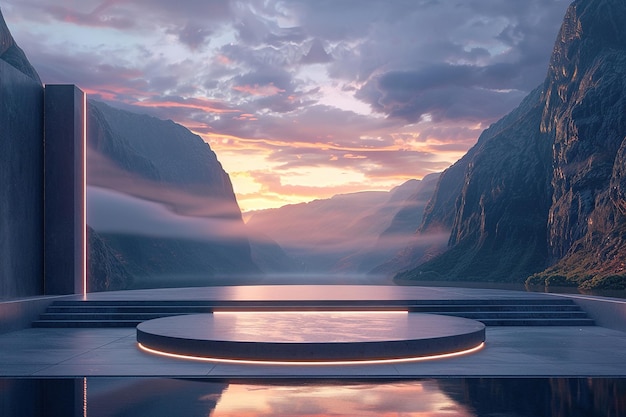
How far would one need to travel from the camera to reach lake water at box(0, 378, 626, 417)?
7711 millimetres

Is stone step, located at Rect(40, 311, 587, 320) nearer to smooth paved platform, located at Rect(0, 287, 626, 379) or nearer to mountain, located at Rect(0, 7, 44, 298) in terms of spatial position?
mountain, located at Rect(0, 7, 44, 298)

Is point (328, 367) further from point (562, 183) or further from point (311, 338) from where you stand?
point (562, 183)

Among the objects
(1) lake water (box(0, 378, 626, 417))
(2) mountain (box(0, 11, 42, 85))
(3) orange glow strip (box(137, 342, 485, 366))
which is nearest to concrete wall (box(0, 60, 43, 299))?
(3) orange glow strip (box(137, 342, 485, 366))

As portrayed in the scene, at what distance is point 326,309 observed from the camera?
18.3m

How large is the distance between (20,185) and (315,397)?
44.4 feet

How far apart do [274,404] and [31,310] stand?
11.6 meters

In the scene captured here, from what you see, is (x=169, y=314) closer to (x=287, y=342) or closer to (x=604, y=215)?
(x=287, y=342)

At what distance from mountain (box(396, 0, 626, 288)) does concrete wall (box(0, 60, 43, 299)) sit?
7071cm

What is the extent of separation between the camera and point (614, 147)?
102500mm

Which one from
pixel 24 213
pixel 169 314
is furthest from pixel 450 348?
pixel 24 213

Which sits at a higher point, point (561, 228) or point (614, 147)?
point (614, 147)

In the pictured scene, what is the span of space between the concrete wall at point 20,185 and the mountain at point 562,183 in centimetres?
7071

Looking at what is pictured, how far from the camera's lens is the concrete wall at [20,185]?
18.0m

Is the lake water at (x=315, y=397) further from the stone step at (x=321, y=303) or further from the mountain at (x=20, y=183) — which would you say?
the mountain at (x=20, y=183)
